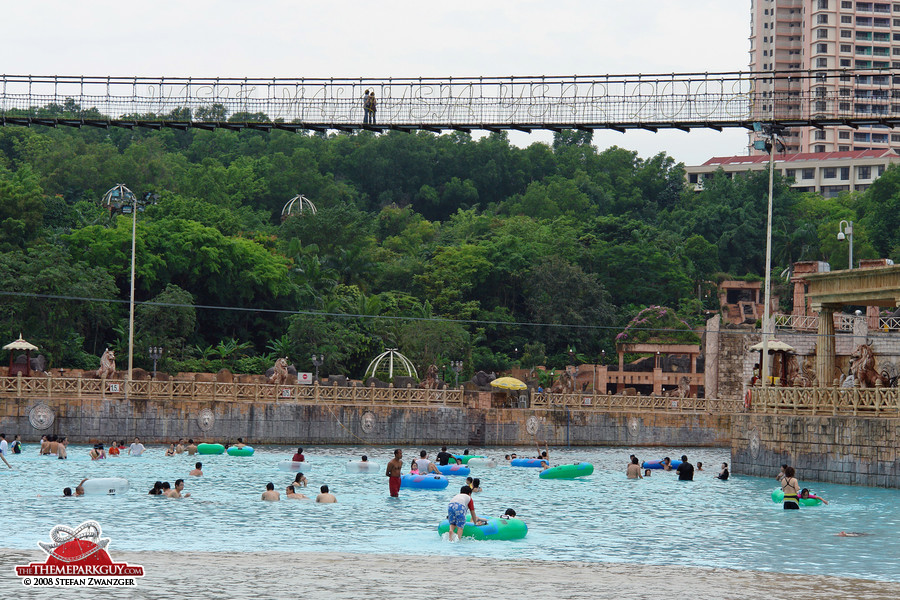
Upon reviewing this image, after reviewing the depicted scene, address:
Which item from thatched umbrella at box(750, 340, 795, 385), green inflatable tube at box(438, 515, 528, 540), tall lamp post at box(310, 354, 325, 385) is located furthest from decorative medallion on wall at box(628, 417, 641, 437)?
green inflatable tube at box(438, 515, 528, 540)

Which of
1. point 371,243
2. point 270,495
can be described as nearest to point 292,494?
point 270,495

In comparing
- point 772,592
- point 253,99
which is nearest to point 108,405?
point 253,99

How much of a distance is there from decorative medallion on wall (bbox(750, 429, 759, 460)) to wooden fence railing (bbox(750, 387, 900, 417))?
30.4 inches

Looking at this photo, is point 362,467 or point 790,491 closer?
point 790,491

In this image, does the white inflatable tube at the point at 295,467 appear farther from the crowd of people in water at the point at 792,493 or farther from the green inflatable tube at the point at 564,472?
the crowd of people in water at the point at 792,493

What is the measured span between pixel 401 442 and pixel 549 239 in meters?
41.6

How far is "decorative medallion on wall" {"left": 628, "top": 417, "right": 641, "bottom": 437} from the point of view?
62550 millimetres

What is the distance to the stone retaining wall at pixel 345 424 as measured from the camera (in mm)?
50531

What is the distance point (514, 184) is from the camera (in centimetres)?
12700

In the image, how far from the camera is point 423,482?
39.0m

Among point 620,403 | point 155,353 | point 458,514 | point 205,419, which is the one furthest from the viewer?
point 620,403

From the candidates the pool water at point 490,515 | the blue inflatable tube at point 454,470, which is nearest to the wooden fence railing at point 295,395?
the pool water at point 490,515

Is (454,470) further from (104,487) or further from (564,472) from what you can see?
(104,487)

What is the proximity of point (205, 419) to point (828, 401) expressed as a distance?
27.1 metres
